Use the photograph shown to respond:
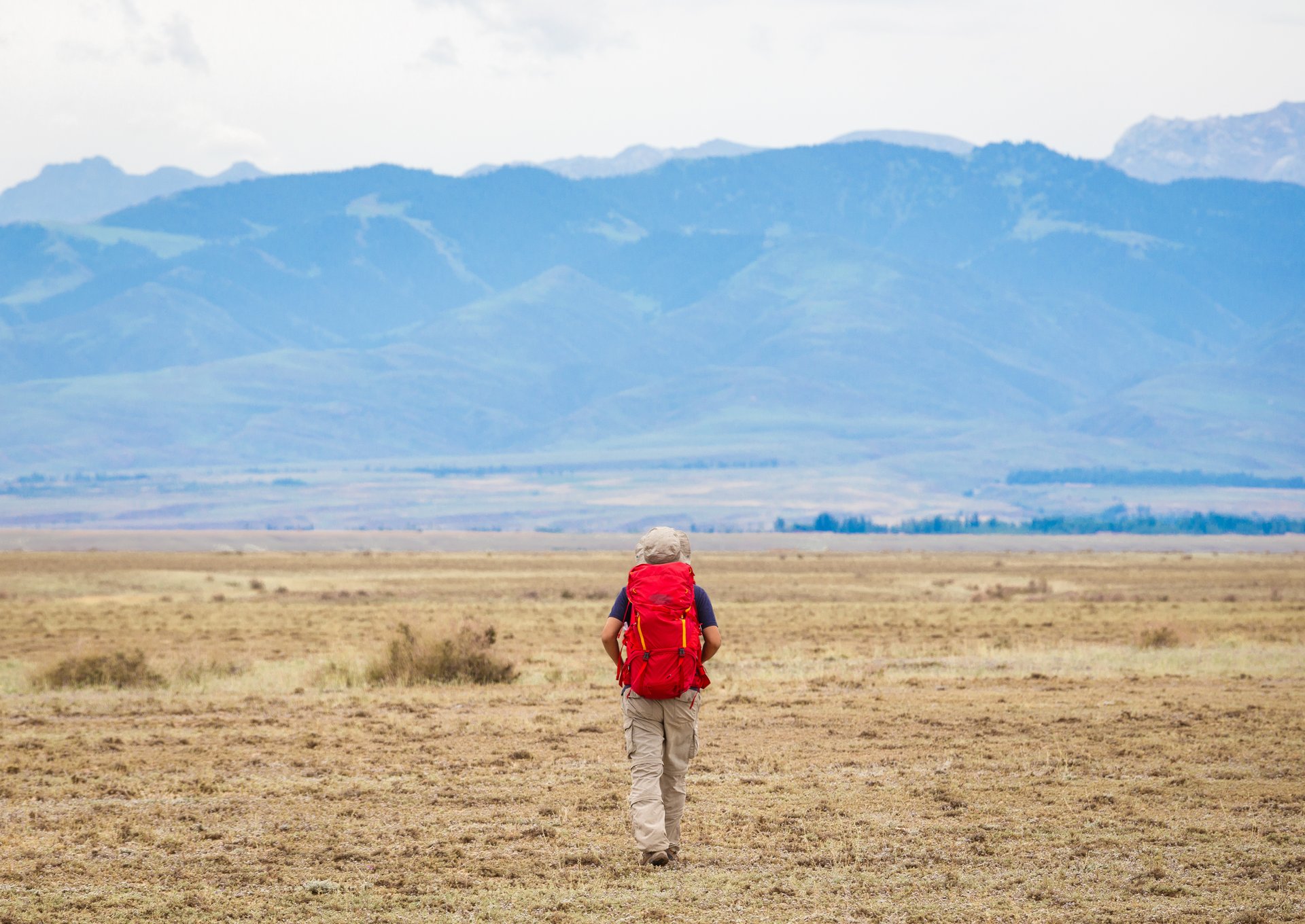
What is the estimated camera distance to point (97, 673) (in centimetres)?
1883

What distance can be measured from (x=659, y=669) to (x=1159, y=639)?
16.6m

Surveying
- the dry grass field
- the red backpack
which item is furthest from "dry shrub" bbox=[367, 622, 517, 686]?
the red backpack

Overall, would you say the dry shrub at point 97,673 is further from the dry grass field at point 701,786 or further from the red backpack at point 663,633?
the red backpack at point 663,633

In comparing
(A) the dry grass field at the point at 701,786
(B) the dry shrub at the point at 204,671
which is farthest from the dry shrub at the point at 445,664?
(B) the dry shrub at the point at 204,671

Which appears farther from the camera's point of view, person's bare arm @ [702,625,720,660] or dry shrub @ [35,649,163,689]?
dry shrub @ [35,649,163,689]

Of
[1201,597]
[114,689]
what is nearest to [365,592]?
[1201,597]

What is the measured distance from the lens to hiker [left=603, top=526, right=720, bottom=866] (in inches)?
346

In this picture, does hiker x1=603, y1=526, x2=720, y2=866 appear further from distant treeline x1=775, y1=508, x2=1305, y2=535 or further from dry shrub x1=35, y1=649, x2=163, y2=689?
distant treeline x1=775, y1=508, x2=1305, y2=535

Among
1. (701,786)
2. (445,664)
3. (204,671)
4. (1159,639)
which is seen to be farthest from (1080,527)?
(701,786)

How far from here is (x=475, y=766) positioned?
1242cm

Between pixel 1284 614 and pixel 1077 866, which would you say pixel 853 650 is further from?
pixel 1077 866

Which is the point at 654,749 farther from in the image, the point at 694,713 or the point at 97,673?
the point at 97,673

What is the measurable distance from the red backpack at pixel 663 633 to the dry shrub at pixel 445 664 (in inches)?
402

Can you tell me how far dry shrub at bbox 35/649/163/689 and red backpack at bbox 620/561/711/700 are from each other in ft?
37.7
